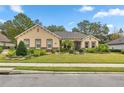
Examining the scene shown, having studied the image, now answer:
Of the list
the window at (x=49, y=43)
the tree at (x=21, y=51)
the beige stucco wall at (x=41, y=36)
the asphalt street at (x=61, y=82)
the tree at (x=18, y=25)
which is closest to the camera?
the asphalt street at (x=61, y=82)

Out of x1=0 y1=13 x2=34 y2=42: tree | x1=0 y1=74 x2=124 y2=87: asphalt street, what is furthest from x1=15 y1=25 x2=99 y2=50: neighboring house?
x1=0 y1=74 x2=124 y2=87: asphalt street

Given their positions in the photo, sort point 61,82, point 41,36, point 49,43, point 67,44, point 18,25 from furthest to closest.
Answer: point 18,25, point 67,44, point 49,43, point 41,36, point 61,82

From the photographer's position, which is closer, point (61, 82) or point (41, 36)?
point (61, 82)

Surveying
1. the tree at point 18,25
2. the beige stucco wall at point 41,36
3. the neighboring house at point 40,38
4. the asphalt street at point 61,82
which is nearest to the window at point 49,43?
the neighboring house at point 40,38

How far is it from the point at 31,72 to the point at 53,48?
32180mm

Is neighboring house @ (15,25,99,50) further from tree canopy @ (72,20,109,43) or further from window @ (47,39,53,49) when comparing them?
tree canopy @ (72,20,109,43)

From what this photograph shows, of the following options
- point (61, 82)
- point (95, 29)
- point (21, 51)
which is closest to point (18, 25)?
point (95, 29)

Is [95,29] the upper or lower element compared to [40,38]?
upper

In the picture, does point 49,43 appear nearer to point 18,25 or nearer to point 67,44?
point 67,44

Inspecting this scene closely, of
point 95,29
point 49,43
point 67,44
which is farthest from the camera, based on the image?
point 95,29

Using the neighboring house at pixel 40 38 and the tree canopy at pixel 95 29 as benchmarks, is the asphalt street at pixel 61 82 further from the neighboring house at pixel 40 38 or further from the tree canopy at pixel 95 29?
the tree canopy at pixel 95 29

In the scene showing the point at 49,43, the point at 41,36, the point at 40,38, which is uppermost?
the point at 41,36
